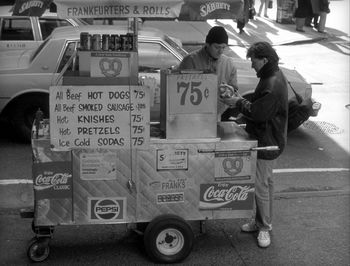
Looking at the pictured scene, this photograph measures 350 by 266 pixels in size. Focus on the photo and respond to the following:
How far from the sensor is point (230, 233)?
5582 millimetres

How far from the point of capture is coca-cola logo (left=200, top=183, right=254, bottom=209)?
16.0 ft

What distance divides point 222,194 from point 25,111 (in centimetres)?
408

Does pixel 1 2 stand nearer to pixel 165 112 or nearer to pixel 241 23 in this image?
pixel 241 23

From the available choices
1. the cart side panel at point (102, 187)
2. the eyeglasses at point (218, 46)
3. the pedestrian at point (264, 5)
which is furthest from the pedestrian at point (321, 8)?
the cart side panel at point (102, 187)

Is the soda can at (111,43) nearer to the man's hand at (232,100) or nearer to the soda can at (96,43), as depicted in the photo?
the soda can at (96,43)

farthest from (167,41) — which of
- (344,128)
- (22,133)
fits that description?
(344,128)

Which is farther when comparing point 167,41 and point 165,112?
point 167,41

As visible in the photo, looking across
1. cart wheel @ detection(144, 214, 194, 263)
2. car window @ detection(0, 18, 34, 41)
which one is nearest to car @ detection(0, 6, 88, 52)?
car window @ detection(0, 18, 34, 41)

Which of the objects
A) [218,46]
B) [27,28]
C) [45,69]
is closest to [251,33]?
[27,28]

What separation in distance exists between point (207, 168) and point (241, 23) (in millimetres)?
12298

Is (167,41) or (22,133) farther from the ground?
(167,41)

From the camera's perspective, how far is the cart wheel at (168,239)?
4812mm

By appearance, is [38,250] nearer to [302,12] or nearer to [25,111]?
[25,111]

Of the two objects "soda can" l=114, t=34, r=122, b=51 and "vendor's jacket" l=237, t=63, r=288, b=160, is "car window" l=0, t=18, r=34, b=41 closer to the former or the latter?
"soda can" l=114, t=34, r=122, b=51
